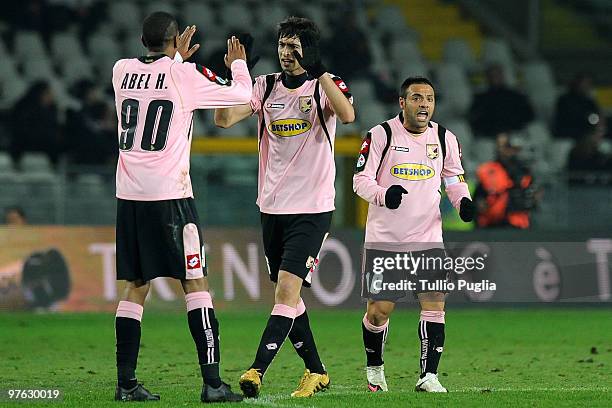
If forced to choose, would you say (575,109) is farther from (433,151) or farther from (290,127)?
(290,127)

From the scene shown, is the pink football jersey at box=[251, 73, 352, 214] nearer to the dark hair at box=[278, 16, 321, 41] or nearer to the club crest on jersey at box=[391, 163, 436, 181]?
the dark hair at box=[278, 16, 321, 41]

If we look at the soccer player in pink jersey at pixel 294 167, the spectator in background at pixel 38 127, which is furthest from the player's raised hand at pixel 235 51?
the spectator in background at pixel 38 127

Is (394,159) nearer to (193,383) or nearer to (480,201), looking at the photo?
(193,383)

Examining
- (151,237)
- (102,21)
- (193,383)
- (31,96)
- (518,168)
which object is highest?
(102,21)

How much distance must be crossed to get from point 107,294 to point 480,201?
4.61 m

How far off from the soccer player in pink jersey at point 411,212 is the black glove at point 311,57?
94 cm

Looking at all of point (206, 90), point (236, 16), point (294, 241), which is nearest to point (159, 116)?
point (206, 90)

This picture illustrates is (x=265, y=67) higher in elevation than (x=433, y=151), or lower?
higher

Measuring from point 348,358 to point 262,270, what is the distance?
175 inches

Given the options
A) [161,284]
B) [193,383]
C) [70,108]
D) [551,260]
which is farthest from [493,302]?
[193,383]

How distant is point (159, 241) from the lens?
8.07 meters

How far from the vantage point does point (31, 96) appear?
1775 centimetres

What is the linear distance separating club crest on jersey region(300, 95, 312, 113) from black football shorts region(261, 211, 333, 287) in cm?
66

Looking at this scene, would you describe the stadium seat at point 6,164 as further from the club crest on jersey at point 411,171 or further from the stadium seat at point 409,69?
the club crest on jersey at point 411,171
